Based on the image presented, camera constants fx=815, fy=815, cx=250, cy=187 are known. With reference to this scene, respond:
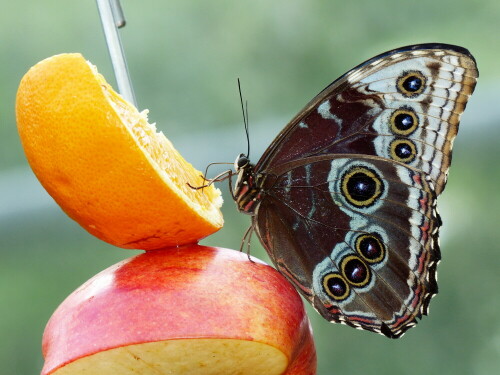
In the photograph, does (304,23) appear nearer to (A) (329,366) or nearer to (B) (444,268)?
(B) (444,268)

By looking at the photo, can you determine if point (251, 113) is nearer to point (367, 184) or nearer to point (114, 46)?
point (367, 184)

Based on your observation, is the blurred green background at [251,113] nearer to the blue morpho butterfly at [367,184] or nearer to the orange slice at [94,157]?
the blue morpho butterfly at [367,184]

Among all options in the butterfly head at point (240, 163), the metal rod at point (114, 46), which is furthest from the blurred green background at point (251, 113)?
the metal rod at point (114, 46)

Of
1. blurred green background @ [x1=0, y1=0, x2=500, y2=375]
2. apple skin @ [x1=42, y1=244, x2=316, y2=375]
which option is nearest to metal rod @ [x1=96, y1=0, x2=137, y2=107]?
apple skin @ [x1=42, y1=244, x2=316, y2=375]

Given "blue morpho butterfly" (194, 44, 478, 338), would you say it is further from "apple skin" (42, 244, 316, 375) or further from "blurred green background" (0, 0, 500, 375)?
"blurred green background" (0, 0, 500, 375)

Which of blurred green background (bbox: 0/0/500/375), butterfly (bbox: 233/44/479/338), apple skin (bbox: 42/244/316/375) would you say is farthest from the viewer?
blurred green background (bbox: 0/0/500/375)

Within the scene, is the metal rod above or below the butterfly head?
above

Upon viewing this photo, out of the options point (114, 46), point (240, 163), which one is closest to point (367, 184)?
point (240, 163)
